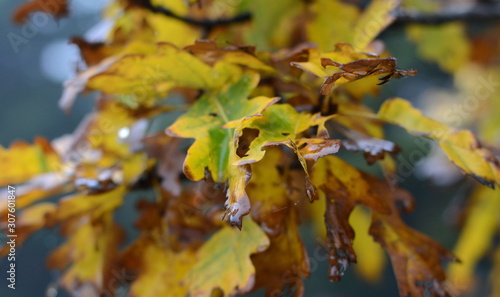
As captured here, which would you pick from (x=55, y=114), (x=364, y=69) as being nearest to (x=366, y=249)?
(x=364, y=69)

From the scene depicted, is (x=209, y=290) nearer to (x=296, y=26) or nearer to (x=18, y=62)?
(x=296, y=26)

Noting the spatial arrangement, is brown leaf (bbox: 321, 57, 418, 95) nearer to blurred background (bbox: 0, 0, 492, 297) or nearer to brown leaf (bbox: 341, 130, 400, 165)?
brown leaf (bbox: 341, 130, 400, 165)

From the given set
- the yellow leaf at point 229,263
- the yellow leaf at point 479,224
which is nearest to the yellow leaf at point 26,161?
the yellow leaf at point 229,263

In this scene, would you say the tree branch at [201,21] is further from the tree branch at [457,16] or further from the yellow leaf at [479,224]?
the yellow leaf at [479,224]

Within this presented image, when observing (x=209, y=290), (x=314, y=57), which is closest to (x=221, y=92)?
(x=314, y=57)

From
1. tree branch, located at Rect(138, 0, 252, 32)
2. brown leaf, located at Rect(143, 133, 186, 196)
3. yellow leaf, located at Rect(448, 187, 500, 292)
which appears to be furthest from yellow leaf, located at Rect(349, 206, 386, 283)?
brown leaf, located at Rect(143, 133, 186, 196)

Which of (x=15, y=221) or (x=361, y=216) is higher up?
(x=15, y=221)
